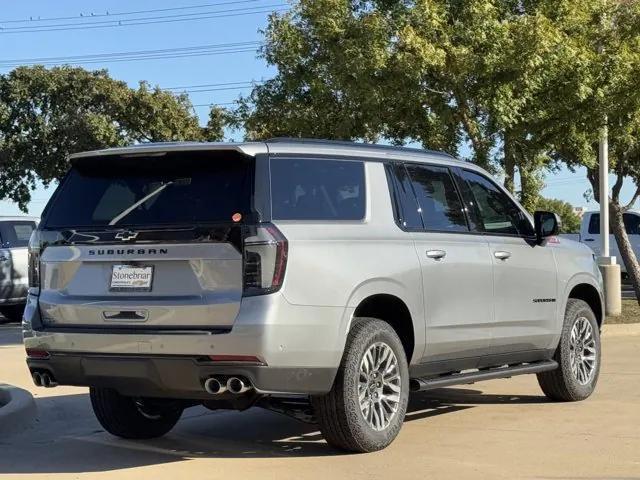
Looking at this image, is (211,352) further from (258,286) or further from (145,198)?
(145,198)

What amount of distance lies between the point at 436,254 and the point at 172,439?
239 centimetres

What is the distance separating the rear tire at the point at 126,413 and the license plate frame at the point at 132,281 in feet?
4.20

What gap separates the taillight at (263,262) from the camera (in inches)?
223

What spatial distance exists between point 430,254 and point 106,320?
229 cm

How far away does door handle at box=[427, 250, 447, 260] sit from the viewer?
6867 millimetres

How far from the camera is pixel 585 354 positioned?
866 cm

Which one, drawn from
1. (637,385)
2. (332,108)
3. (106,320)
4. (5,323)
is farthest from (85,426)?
(5,323)

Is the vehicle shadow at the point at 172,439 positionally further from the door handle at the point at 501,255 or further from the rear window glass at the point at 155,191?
the rear window glass at the point at 155,191

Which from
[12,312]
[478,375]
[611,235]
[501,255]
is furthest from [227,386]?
[611,235]

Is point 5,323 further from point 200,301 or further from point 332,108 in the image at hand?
point 200,301

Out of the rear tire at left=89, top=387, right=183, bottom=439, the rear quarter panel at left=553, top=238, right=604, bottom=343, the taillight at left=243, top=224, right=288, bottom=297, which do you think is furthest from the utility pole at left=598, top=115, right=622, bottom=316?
the taillight at left=243, top=224, right=288, bottom=297

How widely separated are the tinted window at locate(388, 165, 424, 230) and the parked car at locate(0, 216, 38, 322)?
38.2 ft

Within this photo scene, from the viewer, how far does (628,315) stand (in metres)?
16.2

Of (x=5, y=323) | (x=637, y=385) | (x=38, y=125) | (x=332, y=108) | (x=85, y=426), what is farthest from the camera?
(x=38, y=125)
